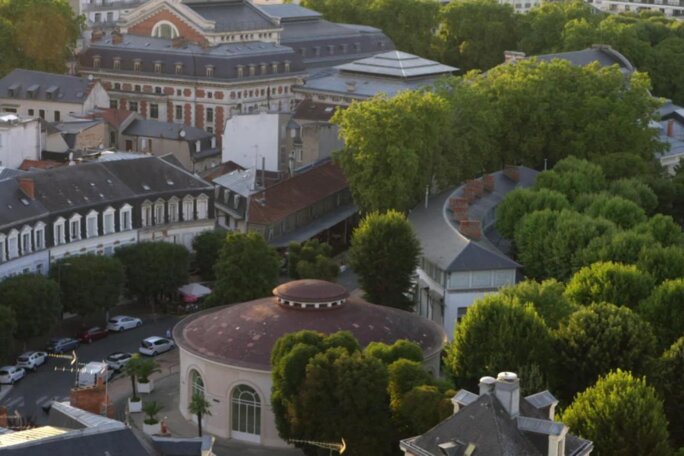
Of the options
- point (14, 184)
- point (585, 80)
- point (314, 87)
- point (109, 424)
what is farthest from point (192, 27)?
point (109, 424)

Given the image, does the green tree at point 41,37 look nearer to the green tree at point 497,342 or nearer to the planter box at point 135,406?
the planter box at point 135,406

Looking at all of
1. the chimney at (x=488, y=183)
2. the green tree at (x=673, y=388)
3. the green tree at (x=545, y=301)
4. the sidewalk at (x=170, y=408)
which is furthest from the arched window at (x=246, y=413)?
the chimney at (x=488, y=183)

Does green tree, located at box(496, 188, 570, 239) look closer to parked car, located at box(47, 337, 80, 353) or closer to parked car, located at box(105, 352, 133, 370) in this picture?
parked car, located at box(105, 352, 133, 370)

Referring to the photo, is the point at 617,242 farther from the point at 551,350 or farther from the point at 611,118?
the point at 611,118

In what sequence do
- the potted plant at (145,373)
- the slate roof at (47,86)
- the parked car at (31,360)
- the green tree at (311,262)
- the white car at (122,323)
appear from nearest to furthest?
the potted plant at (145,373), the parked car at (31,360), the white car at (122,323), the green tree at (311,262), the slate roof at (47,86)

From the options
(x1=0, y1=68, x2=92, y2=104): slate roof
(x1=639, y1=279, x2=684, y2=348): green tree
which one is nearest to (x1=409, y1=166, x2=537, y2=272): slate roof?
(x1=639, y1=279, x2=684, y2=348): green tree

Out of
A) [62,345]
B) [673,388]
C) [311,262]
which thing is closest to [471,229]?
[311,262]
